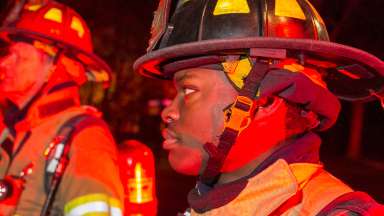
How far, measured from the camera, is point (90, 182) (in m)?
3.44

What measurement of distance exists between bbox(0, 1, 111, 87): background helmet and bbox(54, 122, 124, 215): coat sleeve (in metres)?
0.94

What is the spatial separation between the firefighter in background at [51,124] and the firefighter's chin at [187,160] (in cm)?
114

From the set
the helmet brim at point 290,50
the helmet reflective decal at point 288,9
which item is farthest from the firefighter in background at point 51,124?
the helmet reflective decal at point 288,9

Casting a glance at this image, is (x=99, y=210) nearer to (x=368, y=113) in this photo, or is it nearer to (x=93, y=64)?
(x=93, y=64)

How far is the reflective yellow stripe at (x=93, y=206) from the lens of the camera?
334 centimetres

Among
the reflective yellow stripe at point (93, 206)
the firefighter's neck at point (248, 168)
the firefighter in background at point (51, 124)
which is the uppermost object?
the firefighter's neck at point (248, 168)

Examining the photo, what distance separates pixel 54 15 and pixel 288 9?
2523mm

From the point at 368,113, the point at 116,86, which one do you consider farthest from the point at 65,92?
the point at 368,113

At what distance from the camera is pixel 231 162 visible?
2.27 metres

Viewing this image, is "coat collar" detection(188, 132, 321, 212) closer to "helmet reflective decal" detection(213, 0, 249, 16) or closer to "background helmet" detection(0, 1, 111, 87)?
"helmet reflective decal" detection(213, 0, 249, 16)

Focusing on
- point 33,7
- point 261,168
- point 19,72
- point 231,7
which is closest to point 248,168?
point 261,168

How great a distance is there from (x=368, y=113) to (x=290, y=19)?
28.0 metres

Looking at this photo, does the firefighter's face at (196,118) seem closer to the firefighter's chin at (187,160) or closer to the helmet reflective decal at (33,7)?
the firefighter's chin at (187,160)

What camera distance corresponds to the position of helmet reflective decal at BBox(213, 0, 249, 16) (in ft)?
7.80
